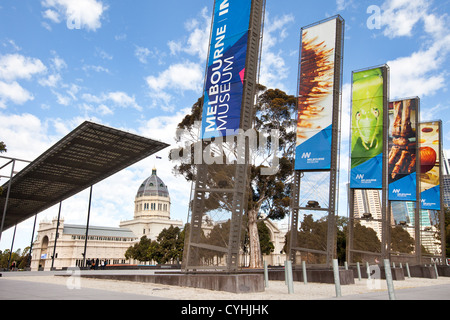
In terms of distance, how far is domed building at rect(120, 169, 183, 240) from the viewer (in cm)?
12975

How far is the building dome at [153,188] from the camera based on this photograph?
470 ft

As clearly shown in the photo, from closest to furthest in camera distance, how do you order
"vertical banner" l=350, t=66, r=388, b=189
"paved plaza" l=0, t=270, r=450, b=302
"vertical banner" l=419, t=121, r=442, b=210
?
"paved plaza" l=0, t=270, r=450, b=302 < "vertical banner" l=350, t=66, r=388, b=189 < "vertical banner" l=419, t=121, r=442, b=210

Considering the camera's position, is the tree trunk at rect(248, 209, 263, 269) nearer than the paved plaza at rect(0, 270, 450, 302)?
No

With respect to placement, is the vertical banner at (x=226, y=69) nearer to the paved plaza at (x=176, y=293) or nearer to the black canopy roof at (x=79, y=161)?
the paved plaza at (x=176, y=293)

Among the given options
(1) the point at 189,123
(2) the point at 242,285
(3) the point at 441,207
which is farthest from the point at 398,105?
(2) the point at 242,285

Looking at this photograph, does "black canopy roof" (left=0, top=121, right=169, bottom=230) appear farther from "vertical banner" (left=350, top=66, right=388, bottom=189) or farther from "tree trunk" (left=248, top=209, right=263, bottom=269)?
"vertical banner" (left=350, top=66, right=388, bottom=189)

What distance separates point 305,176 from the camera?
67.1ft

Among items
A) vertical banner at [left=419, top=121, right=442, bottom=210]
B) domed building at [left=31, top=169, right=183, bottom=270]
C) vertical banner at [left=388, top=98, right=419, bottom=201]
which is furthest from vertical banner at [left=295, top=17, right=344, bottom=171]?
domed building at [left=31, top=169, right=183, bottom=270]

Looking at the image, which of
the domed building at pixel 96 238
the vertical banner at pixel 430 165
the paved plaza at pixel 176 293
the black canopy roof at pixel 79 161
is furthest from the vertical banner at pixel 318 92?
the domed building at pixel 96 238

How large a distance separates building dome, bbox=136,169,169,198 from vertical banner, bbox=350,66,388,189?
12310cm

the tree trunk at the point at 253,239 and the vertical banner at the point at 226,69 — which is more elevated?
the vertical banner at the point at 226,69

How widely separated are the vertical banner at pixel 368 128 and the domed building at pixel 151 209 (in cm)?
10952

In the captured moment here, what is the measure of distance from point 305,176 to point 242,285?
10.6m
